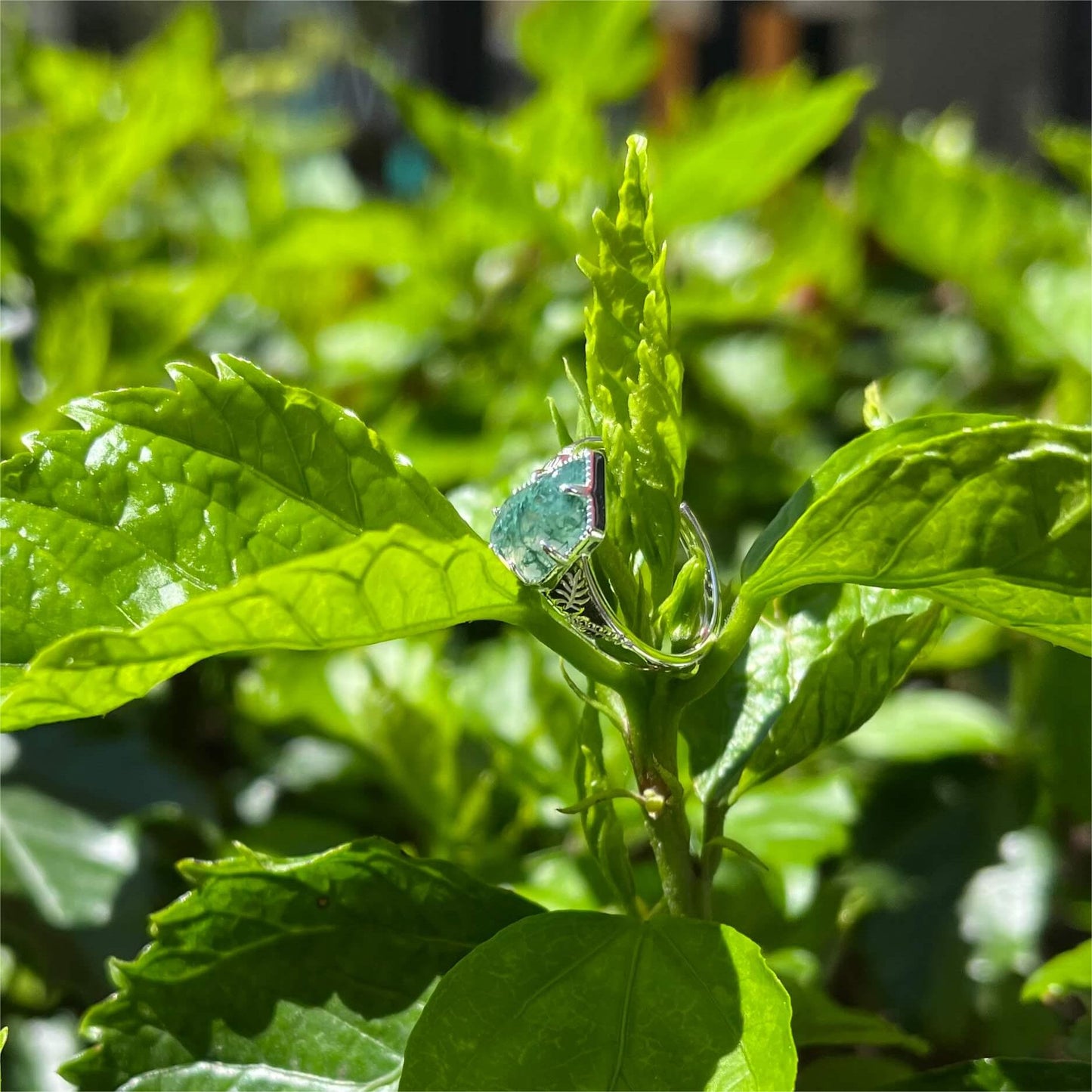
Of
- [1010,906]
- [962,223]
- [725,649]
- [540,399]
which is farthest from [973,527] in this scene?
[962,223]

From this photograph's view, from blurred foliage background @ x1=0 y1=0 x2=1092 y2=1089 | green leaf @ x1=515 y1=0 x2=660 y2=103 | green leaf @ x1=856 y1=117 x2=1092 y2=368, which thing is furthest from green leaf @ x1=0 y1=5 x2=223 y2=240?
green leaf @ x1=856 y1=117 x2=1092 y2=368

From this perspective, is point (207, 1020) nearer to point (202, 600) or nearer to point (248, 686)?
point (202, 600)

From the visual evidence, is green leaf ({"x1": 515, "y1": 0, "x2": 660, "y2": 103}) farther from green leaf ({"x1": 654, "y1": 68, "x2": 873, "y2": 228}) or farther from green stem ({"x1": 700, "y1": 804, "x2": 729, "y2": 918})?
green stem ({"x1": 700, "y1": 804, "x2": 729, "y2": 918})

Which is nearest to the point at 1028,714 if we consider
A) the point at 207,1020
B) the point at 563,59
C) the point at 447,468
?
the point at 447,468

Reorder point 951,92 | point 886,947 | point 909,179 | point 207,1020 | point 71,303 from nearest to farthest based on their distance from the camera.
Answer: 1. point 207,1020
2. point 886,947
3. point 71,303
4. point 909,179
5. point 951,92

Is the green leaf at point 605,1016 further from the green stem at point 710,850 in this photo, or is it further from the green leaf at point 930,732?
the green leaf at point 930,732

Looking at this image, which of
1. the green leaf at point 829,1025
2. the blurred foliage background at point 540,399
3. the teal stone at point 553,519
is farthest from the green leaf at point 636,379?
the green leaf at point 829,1025
